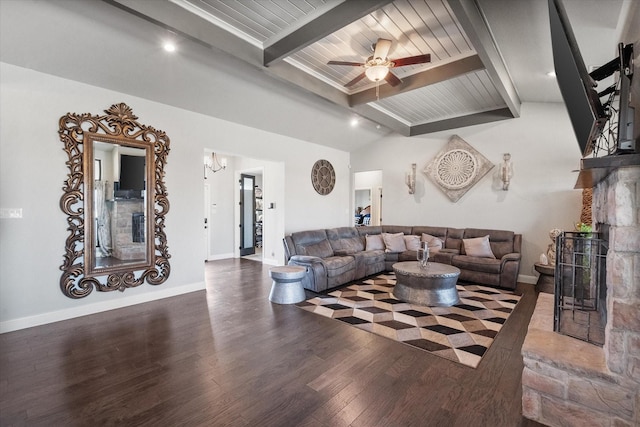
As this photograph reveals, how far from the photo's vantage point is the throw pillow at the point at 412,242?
589cm

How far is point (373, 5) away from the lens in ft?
7.80

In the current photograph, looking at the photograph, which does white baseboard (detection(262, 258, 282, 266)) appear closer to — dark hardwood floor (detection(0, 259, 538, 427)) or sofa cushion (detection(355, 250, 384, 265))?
sofa cushion (detection(355, 250, 384, 265))

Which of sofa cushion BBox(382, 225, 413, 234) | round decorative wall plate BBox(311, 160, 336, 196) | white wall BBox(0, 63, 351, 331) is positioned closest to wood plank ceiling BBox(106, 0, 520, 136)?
white wall BBox(0, 63, 351, 331)

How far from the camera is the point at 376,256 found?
5.54m

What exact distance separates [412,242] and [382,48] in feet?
12.9

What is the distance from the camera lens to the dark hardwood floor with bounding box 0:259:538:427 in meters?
1.85

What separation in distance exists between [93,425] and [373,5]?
3492 millimetres

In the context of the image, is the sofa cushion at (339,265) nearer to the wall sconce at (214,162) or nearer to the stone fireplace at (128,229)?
the stone fireplace at (128,229)

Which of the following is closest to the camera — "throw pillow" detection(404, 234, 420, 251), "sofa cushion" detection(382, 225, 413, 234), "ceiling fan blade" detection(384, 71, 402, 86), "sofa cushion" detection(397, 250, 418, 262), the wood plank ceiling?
the wood plank ceiling

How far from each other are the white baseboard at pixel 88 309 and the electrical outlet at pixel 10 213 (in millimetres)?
1089

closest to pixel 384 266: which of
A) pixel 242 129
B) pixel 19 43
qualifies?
pixel 242 129

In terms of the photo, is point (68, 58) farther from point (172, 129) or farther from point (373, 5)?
point (373, 5)

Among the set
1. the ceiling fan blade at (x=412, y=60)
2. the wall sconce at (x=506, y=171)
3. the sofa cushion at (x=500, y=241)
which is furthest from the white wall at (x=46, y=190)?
the wall sconce at (x=506, y=171)

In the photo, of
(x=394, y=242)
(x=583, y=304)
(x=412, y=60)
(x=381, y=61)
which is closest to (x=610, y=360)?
(x=583, y=304)
